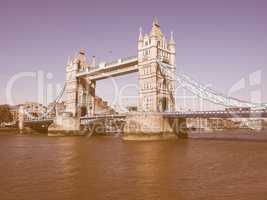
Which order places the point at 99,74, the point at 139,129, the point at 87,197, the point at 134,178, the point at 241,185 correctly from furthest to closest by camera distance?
the point at 99,74 < the point at 139,129 < the point at 134,178 < the point at 241,185 < the point at 87,197

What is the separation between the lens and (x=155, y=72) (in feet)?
149

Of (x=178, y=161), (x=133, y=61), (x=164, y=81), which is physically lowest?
(x=178, y=161)

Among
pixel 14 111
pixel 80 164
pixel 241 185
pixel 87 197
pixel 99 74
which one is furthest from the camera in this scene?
pixel 14 111

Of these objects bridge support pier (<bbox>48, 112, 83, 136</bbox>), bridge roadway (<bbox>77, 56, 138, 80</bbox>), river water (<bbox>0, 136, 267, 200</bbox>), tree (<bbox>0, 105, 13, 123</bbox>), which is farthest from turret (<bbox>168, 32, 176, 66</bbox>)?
tree (<bbox>0, 105, 13, 123</bbox>)

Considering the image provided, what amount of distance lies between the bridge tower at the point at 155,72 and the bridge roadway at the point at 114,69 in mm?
3048

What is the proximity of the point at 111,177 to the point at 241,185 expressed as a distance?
592cm

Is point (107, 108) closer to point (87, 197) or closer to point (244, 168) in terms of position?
point (244, 168)

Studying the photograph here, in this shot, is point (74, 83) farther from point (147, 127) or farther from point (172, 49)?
point (147, 127)

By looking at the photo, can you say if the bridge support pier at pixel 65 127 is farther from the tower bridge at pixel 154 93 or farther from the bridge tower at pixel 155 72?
the bridge tower at pixel 155 72

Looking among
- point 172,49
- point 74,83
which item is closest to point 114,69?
point 172,49

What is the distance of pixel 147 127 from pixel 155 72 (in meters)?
8.96

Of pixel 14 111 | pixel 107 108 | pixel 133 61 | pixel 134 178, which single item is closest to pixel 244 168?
pixel 134 178

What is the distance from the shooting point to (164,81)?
47375 millimetres

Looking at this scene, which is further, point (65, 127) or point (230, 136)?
point (65, 127)
